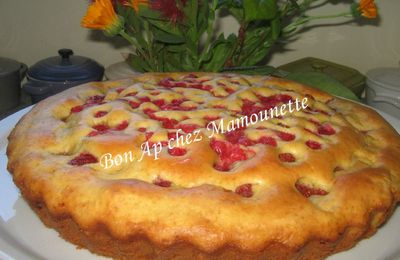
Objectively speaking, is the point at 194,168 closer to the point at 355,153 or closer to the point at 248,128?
the point at 248,128

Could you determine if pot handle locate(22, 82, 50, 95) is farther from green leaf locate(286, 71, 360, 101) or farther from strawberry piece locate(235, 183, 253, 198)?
strawberry piece locate(235, 183, 253, 198)

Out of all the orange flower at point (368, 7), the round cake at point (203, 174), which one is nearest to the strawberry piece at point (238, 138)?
the round cake at point (203, 174)

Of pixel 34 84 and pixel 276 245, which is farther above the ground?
pixel 276 245

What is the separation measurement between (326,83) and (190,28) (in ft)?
1.60

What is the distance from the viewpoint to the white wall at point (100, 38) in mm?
2102

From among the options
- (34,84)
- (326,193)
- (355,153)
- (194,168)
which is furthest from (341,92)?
(34,84)

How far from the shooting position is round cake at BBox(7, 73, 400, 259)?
800mm

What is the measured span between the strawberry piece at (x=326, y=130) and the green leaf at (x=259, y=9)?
1.62 feet

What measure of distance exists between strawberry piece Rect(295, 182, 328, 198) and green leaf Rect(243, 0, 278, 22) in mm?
701

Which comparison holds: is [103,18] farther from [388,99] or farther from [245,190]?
[388,99]

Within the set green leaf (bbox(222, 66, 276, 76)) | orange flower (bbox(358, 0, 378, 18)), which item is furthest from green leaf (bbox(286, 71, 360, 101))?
orange flower (bbox(358, 0, 378, 18))

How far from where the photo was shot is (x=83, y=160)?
0.94 meters

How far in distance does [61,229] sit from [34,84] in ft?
3.25

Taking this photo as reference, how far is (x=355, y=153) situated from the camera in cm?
103
